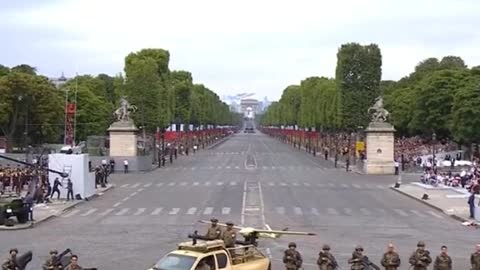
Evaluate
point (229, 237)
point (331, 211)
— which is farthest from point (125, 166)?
point (229, 237)

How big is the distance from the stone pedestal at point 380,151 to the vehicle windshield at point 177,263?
6096 cm

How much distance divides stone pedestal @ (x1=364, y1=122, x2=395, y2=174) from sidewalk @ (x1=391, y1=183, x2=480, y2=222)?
592 inches

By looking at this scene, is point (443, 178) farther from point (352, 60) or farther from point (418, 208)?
point (352, 60)

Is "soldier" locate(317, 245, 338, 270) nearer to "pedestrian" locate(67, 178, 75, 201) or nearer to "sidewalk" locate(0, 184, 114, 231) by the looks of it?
"sidewalk" locate(0, 184, 114, 231)

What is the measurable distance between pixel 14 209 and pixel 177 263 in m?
20.6

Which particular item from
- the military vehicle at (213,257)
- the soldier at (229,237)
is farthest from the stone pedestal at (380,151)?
the military vehicle at (213,257)

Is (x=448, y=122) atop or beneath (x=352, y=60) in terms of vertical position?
beneath

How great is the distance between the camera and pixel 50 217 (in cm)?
4147

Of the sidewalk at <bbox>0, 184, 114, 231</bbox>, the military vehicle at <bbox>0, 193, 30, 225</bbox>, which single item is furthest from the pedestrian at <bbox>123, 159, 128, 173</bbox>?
the military vehicle at <bbox>0, 193, 30, 225</bbox>

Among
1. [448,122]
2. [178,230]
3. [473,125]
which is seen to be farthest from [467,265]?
[448,122]

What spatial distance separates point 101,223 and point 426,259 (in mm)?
20548

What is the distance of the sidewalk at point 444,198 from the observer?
44.0 metres

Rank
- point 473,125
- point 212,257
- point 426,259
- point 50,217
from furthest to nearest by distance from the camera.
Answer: point 473,125 → point 50,217 → point 426,259 → point 212,257

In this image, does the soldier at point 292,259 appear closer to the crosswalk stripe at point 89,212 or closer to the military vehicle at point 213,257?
the military vehicle at point 213,257
